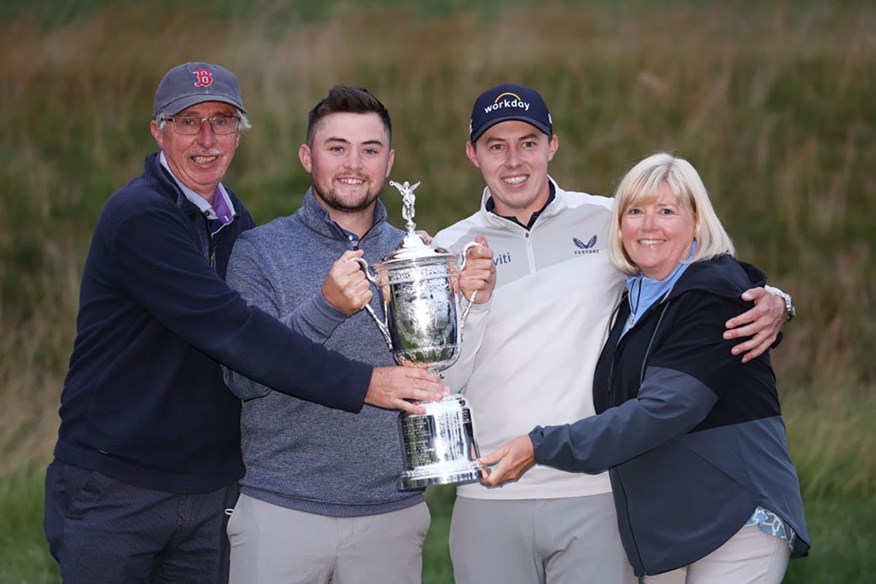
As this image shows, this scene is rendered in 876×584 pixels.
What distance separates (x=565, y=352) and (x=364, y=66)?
9566 mm

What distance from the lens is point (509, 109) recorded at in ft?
14.9

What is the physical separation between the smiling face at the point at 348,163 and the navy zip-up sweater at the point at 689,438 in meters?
1.04

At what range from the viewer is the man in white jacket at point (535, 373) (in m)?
4.25

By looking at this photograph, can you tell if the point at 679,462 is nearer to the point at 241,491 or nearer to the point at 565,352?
the point at 565,352

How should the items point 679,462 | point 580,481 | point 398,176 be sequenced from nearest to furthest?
point 679,462 < point 580,481 < point 398,176

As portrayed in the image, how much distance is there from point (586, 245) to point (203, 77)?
4.81ft

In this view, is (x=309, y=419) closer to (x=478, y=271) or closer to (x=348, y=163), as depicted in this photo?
(x=478, y=271)

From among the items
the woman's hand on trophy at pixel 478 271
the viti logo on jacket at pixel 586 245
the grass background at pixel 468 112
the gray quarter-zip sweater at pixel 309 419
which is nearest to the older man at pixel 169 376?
the gray quarter-zip sweater at pixel 309 419

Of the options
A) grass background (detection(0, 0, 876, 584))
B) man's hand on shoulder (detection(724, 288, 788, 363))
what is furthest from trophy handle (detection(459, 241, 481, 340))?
grass background (detection(0, 0, 876, 584))

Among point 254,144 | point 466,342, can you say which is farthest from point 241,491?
point 254,144

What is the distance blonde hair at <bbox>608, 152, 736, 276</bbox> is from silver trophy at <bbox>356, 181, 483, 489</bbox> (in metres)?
0.58

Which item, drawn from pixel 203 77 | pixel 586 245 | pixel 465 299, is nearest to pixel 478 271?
pixel 465 299

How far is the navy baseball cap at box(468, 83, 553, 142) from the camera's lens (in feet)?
14.9

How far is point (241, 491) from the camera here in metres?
4.30
